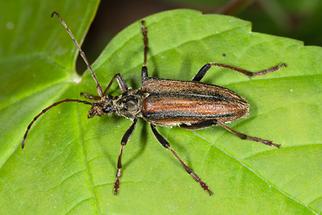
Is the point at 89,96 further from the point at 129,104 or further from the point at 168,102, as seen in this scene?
the point at 168,102

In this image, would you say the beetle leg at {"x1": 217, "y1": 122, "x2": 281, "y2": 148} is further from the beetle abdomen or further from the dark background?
the dark background

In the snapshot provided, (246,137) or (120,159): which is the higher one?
(120,159)

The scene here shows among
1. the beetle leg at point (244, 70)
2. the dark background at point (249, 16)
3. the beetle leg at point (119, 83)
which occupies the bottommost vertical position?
the dark background at point (249, 16)

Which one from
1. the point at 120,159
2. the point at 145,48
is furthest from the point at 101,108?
the point at 145,48

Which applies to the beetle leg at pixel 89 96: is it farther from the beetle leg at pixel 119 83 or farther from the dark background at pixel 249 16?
the dark background at pixel 249 16

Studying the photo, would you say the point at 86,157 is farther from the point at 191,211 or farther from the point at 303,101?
the point at 303,101

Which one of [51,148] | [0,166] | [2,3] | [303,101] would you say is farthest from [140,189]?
[2,3]

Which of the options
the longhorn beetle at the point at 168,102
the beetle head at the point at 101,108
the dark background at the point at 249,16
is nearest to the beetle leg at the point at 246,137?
the longhorn beetle at the point at 168,102
